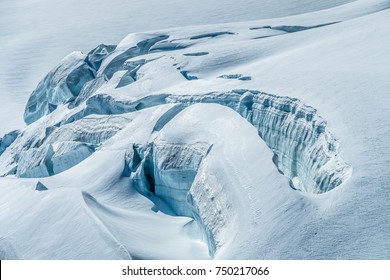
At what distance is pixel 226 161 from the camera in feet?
25.4

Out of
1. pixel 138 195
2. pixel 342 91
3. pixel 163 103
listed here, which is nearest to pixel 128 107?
pixel 163 103

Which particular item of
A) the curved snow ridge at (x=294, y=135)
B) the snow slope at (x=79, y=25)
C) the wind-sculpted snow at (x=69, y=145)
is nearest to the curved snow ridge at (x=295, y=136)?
the curved snow ridge at (x=294, y=135)

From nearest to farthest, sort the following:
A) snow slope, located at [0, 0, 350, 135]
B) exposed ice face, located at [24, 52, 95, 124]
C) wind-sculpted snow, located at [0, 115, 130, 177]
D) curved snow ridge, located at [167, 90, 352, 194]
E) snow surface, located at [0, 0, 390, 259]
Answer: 1. snow surface, located at [0, 0, 390, 259]
2. curved snow ridge, located at [167, 90, 352, 194]
3. wind-sculpted snow, located at [0, 115, 130, 177]
4. exposed ice face, located at [24, 52, 95, 124]
5. snow slope, located at [0, 0, 350, 135]

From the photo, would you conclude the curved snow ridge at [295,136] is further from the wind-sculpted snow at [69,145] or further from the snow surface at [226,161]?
the wind-sculpted snow at [69,145]

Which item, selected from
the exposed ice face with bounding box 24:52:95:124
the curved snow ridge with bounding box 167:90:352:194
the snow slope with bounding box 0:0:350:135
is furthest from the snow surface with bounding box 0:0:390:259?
the snow slope with bounding box 0:0:350:135

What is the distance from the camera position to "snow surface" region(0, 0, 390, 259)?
6.01 metres

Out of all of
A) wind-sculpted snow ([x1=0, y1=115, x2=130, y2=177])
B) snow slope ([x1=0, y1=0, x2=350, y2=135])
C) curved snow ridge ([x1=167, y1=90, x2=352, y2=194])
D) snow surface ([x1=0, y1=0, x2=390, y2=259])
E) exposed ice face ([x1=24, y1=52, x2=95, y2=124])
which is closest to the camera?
snow surface ([x1=0, y1=0, x2=390, y2=259])

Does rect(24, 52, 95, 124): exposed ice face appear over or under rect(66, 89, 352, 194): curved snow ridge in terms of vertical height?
under

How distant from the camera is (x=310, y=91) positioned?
27.8 ft

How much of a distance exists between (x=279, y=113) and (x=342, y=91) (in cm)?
94

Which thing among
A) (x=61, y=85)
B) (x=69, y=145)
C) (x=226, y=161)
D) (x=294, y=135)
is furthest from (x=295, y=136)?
(x=61, y=85)

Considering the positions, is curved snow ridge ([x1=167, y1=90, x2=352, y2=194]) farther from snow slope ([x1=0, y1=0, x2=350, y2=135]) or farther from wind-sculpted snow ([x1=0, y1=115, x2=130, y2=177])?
snow slope ([x1=0, y1=0, x2=350, y2=135])

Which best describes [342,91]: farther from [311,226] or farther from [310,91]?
[311,226]

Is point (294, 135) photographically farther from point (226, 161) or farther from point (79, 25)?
point (79, 25)
